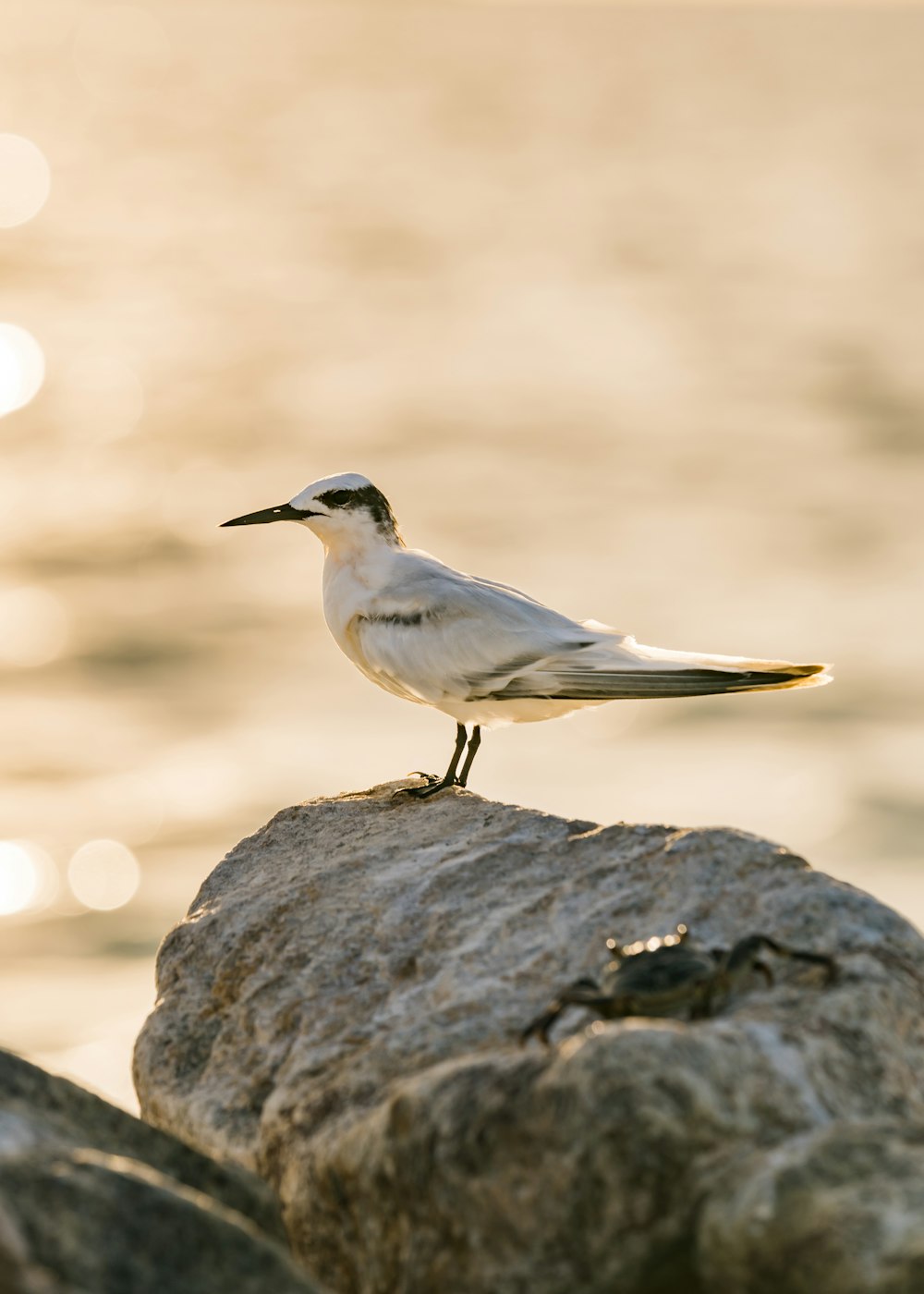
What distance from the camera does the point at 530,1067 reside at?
13.8 feet

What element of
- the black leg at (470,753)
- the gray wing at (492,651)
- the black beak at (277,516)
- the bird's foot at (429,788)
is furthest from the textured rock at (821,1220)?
the black beak at (277,516)

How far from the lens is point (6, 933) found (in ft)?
58.6

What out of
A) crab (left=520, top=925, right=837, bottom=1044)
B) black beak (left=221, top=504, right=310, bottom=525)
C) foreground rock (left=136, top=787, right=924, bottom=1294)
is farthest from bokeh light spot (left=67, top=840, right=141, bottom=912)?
crab (left=520, top=925, right=837, bottom=1044)

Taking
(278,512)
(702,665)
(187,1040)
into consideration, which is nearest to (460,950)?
(187,1040)

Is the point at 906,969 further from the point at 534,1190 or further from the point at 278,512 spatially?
the point at 278,512

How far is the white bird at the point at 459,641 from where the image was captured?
7.86 metres

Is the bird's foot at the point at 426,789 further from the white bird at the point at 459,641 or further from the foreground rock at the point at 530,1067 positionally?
the foreground rock at the point at 530,1067

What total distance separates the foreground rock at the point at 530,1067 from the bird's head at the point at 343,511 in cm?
210

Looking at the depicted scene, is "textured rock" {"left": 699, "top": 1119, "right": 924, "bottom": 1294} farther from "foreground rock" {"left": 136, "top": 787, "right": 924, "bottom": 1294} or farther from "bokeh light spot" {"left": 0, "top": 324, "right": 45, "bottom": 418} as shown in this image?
"bokeh light spot" {"left": 0, "top": 324, "right": 45, "bottom": 418}

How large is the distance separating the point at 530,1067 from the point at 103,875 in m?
15.6

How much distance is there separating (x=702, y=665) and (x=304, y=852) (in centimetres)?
191

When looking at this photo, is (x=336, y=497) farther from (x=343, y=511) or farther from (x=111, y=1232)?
(x=111, y=1232)

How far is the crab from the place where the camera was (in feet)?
15.1

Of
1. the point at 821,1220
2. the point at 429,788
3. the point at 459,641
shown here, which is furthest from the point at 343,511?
the point at 821,1220
